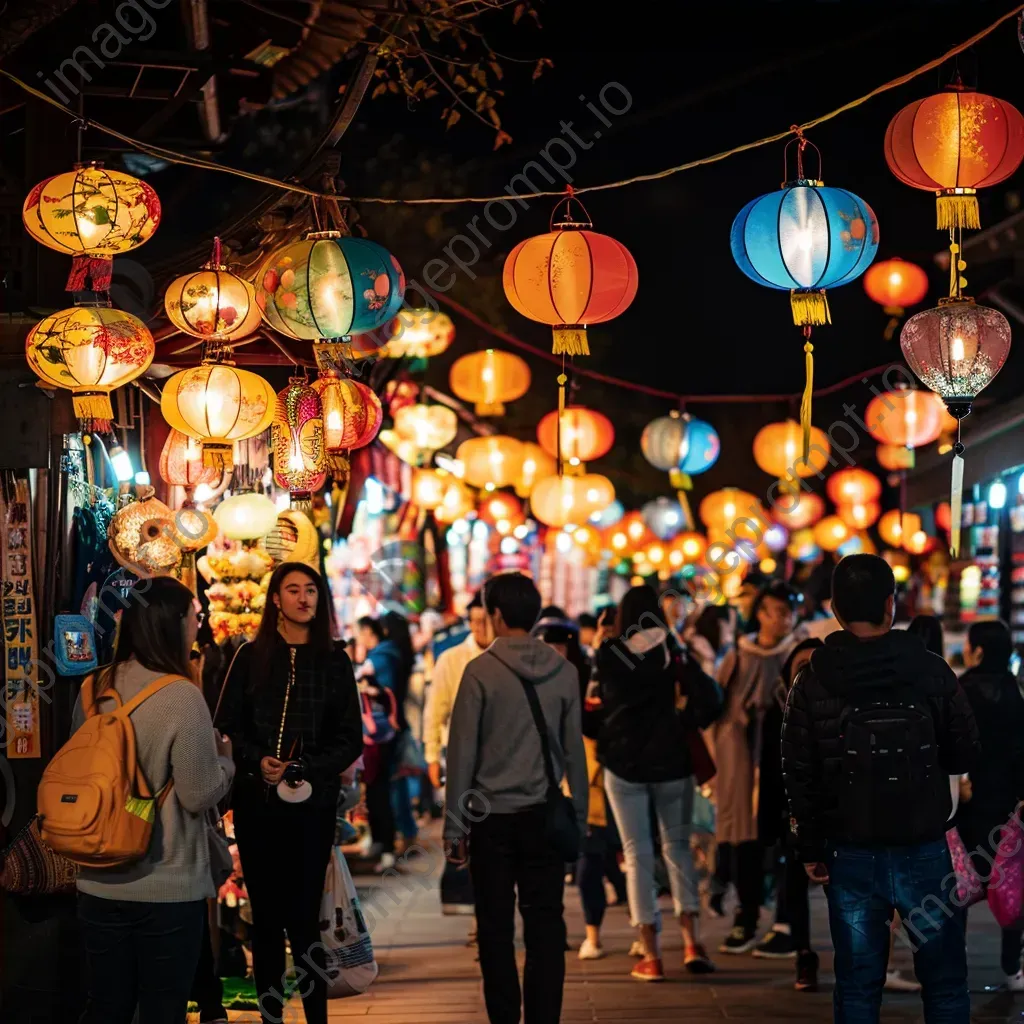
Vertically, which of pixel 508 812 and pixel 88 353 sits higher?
pixel 88 353

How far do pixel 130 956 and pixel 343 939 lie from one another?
1.95 m

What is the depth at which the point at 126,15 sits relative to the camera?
8695 mm

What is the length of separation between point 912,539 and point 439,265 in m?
11.7

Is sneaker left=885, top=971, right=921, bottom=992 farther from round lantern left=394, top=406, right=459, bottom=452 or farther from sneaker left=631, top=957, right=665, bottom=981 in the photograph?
round lantern left=394, top=406, right=459, bottom=452

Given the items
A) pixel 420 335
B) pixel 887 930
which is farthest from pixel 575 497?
pixel 887 930

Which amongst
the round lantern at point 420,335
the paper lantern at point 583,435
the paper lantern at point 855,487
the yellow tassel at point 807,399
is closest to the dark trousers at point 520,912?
the yellow tassel at point 807,399

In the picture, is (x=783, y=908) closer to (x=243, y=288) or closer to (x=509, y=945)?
(x=509, y=945)

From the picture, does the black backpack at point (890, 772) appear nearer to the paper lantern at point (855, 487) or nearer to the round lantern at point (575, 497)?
the round lantern at point (575, 497)

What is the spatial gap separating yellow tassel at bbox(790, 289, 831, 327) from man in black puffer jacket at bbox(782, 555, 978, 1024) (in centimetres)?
189

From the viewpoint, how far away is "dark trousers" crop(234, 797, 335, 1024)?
6375 millimetres

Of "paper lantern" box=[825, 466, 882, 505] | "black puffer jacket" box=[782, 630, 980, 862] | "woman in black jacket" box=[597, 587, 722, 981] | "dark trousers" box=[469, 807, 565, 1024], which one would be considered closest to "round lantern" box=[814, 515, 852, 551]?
"paper lantern" box=[825, 466, 882, 505]

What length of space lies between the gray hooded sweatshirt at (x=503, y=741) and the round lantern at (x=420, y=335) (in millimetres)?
5596

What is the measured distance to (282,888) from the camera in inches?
252

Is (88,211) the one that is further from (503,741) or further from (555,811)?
(555,811)
